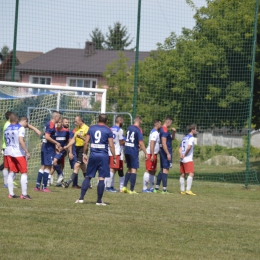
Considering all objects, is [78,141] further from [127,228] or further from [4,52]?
[127,228]

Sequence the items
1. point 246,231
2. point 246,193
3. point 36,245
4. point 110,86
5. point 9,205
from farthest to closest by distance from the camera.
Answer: point 110,86, point 246,193, point 9,205, point 246,231, point 36,245

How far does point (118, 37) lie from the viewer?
22.3 meters

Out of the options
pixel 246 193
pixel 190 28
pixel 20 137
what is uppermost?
pixel 190 28

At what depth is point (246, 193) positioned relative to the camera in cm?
2038

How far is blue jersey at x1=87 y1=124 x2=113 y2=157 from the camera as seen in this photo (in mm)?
13953

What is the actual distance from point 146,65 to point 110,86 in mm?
2723

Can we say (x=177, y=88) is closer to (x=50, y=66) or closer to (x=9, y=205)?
(x=50, y=66)

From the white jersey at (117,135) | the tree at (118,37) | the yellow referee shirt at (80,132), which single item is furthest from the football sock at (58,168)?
the tree at (118,37)

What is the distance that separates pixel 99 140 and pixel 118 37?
354 inches

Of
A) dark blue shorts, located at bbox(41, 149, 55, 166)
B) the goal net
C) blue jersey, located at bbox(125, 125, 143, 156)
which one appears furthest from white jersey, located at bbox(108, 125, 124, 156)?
the goal net

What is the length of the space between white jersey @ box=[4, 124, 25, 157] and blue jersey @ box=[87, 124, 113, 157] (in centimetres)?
150

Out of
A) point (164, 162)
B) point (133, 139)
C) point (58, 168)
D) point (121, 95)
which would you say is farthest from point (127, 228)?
point (121, 95)

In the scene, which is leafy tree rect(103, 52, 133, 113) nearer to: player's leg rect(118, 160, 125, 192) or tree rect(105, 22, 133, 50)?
tree rect(105, 22, 133, 50)

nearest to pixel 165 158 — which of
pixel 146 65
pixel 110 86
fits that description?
pixel 146 65
